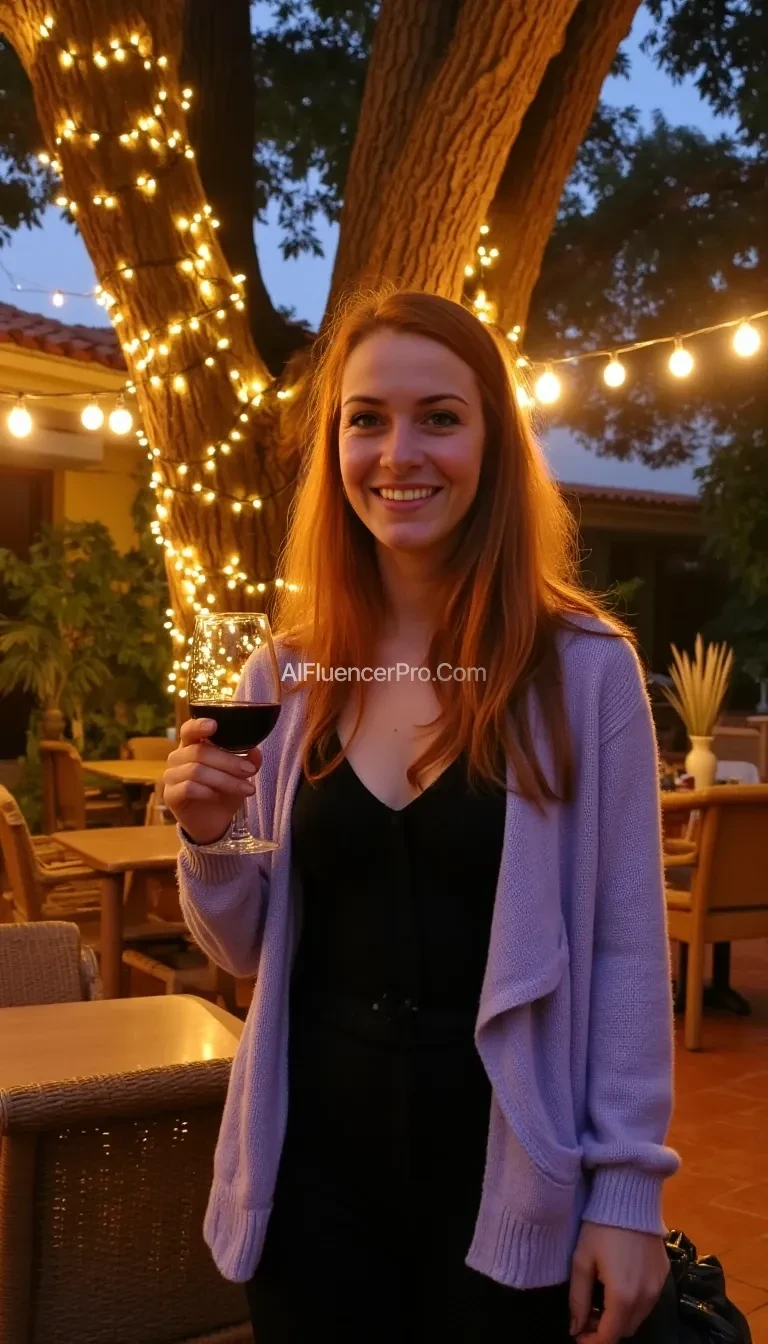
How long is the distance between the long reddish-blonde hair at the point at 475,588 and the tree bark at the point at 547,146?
3009 mm

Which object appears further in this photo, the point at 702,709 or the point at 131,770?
the point at 131,770

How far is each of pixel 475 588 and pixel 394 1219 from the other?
0.64 meters

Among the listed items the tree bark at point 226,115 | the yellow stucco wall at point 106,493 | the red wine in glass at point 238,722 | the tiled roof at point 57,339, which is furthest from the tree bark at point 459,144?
the yellow stucco wall at point 106,493

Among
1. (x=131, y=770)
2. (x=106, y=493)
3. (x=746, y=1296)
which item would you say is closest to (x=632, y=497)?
(x=106, y=493)

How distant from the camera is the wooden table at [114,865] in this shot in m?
4.00

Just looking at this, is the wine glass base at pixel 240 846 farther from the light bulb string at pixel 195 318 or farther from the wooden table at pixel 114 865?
the wooden table at pixel 114 865

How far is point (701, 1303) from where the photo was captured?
4.31ft

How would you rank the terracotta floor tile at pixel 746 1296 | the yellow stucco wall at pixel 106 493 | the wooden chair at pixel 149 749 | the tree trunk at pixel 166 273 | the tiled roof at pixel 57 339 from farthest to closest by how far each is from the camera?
the yellow stucco wall at pixel 106 493, the tiled roof at pixel 57 339, the wooden chair at pixel 149 749, the tree trunk at pixel 166 273, the terracotta floor tile at pixel 746 1296

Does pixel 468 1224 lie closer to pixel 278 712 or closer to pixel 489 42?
pixel 278 712

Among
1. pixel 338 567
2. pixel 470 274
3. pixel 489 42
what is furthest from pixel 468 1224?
pixel 470 274

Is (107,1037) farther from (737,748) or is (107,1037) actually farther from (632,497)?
(632,497)

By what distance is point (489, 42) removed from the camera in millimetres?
3684

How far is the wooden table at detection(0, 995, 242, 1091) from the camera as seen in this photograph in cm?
190

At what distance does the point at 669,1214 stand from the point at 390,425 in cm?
267
